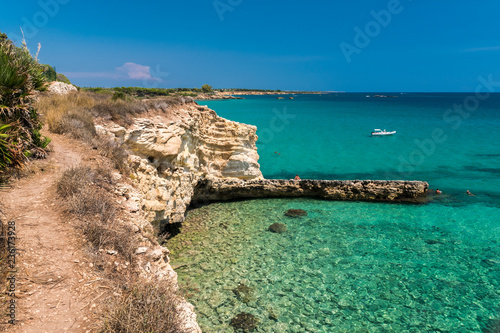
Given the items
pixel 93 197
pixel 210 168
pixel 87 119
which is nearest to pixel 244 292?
pixel 93 197

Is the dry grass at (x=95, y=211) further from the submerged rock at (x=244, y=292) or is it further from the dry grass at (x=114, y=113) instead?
the dry grass at (x=114, y=113)

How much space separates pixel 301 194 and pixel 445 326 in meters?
11.5

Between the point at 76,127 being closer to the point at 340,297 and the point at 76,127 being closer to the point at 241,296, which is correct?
the point at 241,296

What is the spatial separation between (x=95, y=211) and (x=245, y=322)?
5.13 meters

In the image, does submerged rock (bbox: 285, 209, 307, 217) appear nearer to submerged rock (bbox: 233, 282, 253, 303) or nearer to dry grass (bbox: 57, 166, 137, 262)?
submerged rock (bbox: 233, 282, 253, 303)

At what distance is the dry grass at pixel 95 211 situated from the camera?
5.18 m

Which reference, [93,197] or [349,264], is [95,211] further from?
[349,264]

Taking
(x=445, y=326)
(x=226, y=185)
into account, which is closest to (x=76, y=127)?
(x=226, y=185)

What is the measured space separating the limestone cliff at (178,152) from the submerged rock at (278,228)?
4.59 m

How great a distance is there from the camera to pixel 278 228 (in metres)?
13.6

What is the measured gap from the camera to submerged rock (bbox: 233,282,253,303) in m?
8.73

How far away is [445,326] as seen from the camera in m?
7.92

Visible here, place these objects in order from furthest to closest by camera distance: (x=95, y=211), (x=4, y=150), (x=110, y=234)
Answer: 1. (x=4, y=150)
2. (x=95, y=211)
3. (x=110, y=234)

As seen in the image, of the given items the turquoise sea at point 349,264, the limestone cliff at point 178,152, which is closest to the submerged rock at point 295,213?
the turquoise sea at point 349,264
